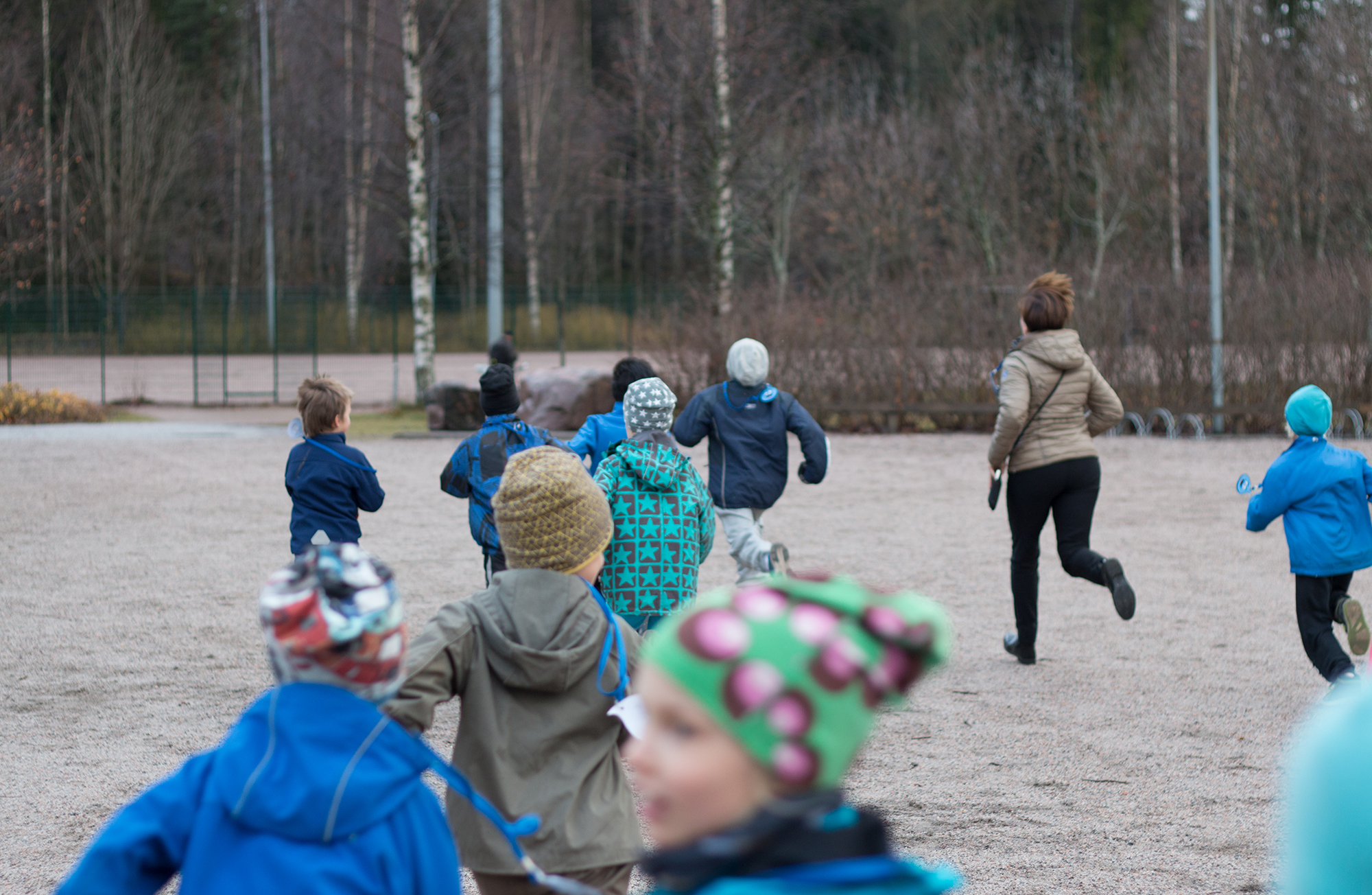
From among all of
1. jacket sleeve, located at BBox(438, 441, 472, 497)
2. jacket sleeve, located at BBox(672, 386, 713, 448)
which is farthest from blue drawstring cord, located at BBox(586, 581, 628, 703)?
jacket sleeve, located at BBox(672, 386, 713, 448)

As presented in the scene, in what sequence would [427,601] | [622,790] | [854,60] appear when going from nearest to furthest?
[622,790] < [427,601] < [854,60]

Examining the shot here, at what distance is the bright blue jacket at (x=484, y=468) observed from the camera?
531 cm

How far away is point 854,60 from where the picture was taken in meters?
49.5

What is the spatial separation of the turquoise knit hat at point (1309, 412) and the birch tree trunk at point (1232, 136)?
29532mm

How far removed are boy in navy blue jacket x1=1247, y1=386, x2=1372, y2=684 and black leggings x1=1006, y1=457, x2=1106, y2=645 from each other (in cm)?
95

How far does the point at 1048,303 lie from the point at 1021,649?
1.72m

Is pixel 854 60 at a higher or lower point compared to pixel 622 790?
higher

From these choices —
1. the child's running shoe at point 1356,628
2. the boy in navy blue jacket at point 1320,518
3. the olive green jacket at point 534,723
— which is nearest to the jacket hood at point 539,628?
the olive green jacket at point 534,723

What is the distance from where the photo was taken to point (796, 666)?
1.31 meters

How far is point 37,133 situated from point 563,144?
657 inches

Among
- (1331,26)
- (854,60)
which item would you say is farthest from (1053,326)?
(854,60)

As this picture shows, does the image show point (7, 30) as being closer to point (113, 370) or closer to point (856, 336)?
point (113, 370)

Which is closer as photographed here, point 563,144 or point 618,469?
point 618,469

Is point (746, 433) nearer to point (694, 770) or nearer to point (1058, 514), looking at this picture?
point (1058, 514)
